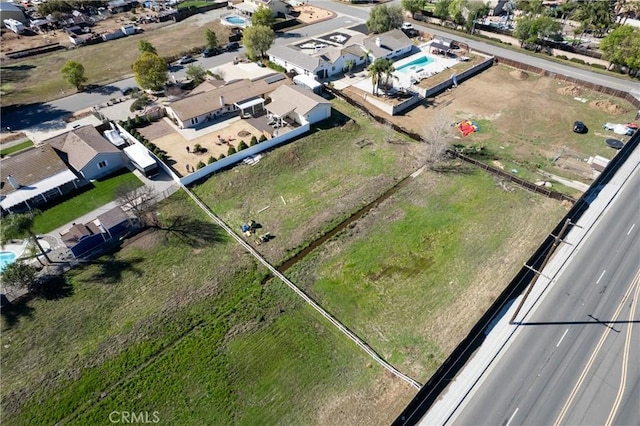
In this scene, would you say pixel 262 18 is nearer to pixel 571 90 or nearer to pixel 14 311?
pixel 571 90

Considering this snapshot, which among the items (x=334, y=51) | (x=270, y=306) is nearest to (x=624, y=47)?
(x=334, y=51)

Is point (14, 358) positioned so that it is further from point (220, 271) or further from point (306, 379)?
point (306, 379)

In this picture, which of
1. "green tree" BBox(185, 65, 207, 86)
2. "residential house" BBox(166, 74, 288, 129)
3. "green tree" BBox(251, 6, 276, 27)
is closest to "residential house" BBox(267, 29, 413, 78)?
"green tree" BBox(251, 6, 276, 27)

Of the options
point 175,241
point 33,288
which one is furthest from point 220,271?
point 33,288

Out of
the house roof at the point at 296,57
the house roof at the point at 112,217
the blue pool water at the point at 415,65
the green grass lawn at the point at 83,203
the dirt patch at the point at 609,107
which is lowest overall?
the green grass lawn at the point at 83,203

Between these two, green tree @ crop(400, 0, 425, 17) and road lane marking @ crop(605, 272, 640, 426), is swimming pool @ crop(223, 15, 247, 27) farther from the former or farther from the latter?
road lane marking @ crop(605, 272, 640, 426)

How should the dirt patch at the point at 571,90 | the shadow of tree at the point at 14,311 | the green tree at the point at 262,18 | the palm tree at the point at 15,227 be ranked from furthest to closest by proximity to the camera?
1. the green tree at the point at 262,18
2. the dirt patch at the point at 571,90
3. the palm tree at the point at 15,227
4. the shadow of tree at the point at 14,311

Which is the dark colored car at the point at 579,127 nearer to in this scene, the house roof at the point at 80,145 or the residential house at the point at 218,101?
the residential house at the point at 218,101

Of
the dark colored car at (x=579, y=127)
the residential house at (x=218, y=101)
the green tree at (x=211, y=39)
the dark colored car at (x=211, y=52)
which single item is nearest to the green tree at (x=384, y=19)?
the residential house at (x=218, y=101)
